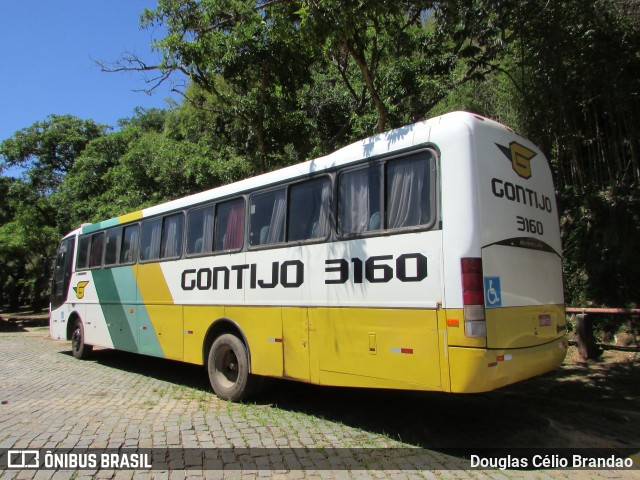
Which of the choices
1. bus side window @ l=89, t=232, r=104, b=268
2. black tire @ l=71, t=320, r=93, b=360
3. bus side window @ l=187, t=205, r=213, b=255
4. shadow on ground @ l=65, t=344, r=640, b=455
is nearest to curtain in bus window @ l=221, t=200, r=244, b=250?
bus side window @ l=187, t=205, r=213, b=255

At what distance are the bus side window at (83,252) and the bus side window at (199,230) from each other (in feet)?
13.3

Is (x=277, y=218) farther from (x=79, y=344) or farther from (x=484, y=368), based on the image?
(x=79, y=344)

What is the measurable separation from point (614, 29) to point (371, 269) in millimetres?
8208

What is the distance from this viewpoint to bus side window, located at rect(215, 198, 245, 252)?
21.8ft

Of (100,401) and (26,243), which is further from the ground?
(26,243)

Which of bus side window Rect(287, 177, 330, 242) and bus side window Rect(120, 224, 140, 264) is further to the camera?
bus side window Rect(120, 224, 140, 264)

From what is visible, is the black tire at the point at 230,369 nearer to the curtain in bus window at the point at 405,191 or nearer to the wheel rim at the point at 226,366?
the wheel rim at the point at 226,366

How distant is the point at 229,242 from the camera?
22.2 feet

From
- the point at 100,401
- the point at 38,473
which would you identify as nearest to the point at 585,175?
the point at 100,401

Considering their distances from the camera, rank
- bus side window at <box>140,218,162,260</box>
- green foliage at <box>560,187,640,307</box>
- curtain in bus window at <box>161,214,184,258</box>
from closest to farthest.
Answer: curtain in bus window at <box>161,214,184,258</box> < bus side window at <box>140,218,162,260</box> < green foliage at <box>560,187,640,307</box>

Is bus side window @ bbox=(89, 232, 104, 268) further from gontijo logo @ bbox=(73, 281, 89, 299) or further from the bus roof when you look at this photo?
the bus roof

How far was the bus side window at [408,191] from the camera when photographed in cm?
456

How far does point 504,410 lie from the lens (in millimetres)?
5840

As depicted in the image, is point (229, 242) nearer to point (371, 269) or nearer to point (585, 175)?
point (371, 269)
